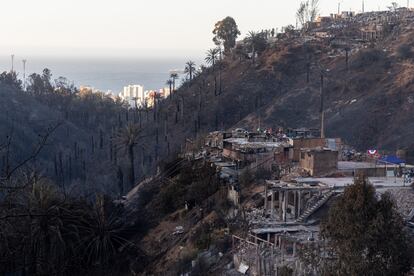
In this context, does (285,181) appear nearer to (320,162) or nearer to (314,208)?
(320,162)

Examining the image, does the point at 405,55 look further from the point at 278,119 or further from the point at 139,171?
the point at 139,171

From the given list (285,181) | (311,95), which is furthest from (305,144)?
(311,95)

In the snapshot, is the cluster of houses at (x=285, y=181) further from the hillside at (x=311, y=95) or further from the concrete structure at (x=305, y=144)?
the hillside at (x=311, y=95)

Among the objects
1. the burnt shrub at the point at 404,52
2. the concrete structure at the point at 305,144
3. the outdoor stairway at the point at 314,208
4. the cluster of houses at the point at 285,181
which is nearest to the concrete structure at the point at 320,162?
the cluster of houses at the point at 285,181

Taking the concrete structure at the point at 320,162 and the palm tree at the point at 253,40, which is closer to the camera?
the concrete structure at the point at 320,162

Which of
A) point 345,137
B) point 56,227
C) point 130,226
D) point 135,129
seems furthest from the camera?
point 345,137

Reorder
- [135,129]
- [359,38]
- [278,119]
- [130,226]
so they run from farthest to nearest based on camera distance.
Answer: [359,38] → [278,119] → [135,129] → [130,226]

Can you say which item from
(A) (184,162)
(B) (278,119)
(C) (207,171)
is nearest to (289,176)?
(C) (207,171)

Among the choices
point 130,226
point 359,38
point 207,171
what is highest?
point 359,38
